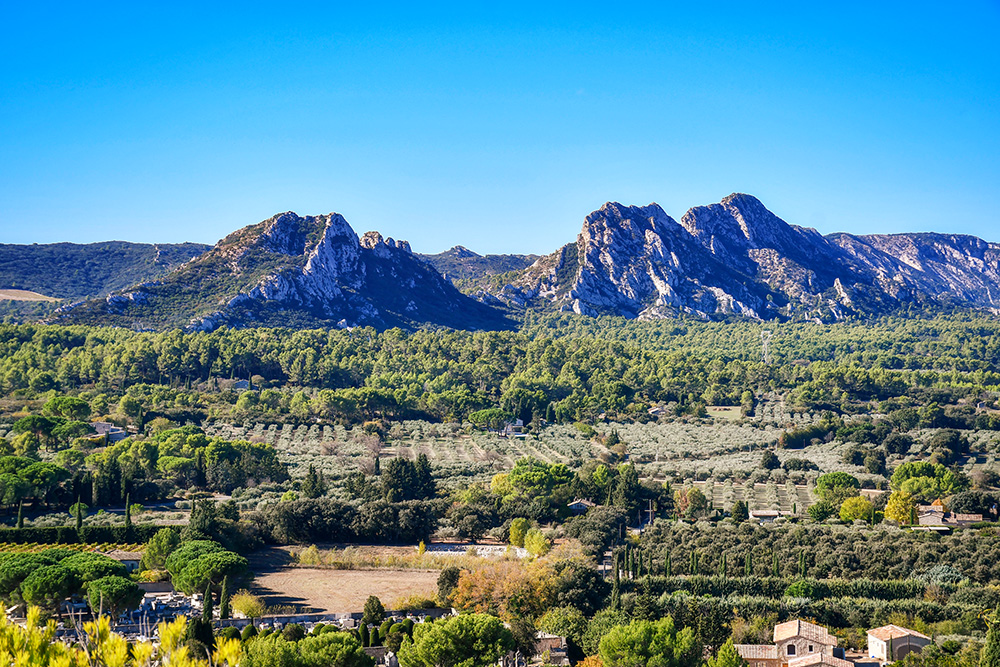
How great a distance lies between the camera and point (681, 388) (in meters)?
98.6

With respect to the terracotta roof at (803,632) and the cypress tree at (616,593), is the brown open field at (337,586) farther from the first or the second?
the terracotta roof at (803,632)

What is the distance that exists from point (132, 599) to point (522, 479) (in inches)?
920

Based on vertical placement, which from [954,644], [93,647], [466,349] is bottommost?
[954,644]

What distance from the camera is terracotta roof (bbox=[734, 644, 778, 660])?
90.7 ft

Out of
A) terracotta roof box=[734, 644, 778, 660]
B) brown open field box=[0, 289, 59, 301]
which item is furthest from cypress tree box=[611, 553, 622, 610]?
brown open field box=[0, 289, 59, 301]

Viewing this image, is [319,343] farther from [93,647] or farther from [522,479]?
[93,647]

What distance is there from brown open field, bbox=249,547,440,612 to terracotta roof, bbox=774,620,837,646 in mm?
12197

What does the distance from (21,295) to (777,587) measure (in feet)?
573

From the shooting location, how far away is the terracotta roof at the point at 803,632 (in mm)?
27878

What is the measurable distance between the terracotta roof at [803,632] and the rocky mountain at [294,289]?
317 feet

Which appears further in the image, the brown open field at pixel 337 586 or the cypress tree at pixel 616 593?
the brown open field at pixel 337 586

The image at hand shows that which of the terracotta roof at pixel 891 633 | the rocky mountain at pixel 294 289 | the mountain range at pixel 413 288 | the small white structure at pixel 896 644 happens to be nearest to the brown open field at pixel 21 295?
the mountain range at pixel 413 288

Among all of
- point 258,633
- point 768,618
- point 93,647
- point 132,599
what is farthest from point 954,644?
point 132,599

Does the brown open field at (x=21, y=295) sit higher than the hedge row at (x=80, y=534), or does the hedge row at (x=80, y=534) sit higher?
the brown open field at (x=21, y=295)
